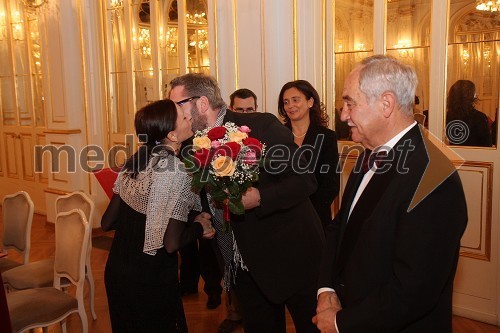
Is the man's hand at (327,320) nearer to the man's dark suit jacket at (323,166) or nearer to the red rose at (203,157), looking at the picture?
the red rose at (203,157)

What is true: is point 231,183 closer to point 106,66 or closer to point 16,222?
point 16,222

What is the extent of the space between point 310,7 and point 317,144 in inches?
65.9

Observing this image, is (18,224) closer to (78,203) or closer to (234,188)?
(78,203)

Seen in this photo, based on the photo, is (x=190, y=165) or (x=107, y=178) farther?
(x=107, y=178)

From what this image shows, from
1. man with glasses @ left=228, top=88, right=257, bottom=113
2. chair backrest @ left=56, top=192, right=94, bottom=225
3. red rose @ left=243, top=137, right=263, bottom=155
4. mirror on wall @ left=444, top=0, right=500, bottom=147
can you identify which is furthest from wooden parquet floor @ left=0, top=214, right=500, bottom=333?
red rose @ left=243, top=137, right=263, bottom=155

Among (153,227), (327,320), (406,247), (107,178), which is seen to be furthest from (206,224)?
(406,247)

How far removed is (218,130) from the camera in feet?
6.83

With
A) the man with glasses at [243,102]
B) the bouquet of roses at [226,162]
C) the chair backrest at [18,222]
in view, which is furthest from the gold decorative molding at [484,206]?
the chair backrest at [18,222]

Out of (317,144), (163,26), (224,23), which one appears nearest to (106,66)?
(163,26)

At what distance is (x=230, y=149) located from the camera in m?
2.02

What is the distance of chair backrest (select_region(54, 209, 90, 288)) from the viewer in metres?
3.23

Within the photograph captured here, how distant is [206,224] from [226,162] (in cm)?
56

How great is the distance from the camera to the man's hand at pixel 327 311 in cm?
169

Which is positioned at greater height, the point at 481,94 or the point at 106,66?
the point at 106,66
